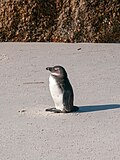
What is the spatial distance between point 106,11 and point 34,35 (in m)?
1.20

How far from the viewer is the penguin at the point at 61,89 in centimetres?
666

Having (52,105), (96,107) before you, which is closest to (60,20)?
(52,105)

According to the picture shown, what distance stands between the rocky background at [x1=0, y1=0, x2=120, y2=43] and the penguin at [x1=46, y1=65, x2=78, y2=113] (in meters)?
4.66

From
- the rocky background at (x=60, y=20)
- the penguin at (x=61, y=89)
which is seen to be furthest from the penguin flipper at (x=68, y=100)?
the rocky background at (x=60, y=20)

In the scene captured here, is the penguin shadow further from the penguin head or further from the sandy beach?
the penguin head

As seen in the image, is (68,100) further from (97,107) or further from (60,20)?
(60,20)

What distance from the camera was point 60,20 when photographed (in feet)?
37.6

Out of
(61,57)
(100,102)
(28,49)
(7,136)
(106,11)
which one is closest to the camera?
(7,136)

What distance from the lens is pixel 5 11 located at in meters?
11.5

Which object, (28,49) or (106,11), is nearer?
(28,49)

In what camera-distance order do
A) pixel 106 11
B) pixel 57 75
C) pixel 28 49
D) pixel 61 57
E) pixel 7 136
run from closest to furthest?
pixel 7 136 < pixel 57 75 < pixel 61 57 < pixel 28 49 < pixel 106 11

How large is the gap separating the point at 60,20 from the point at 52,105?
176 inches

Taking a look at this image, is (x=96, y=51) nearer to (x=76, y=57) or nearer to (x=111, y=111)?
(x=76, y=57)

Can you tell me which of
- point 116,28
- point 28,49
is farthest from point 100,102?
point 116,28
